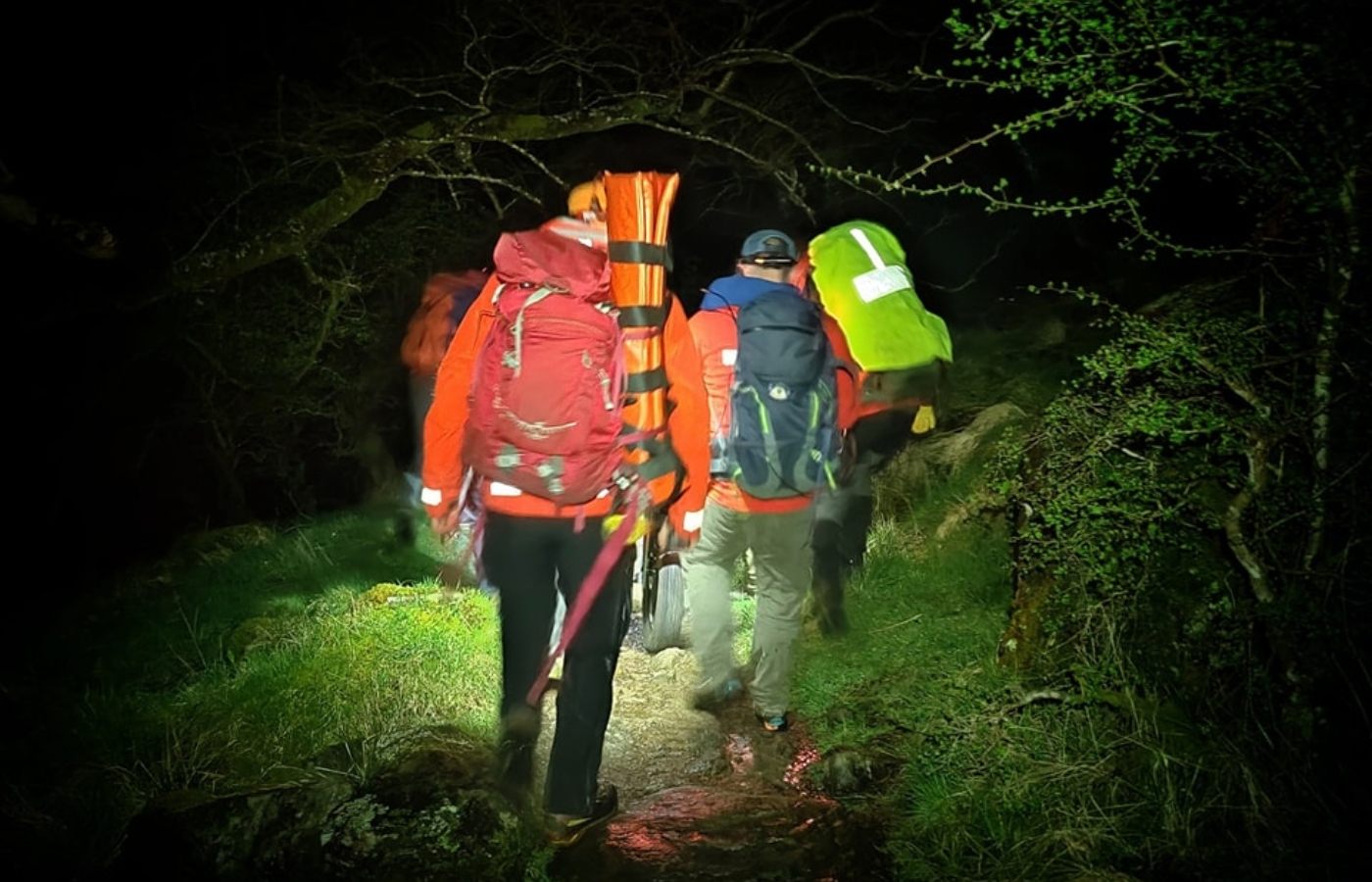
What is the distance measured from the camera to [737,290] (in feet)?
14.1

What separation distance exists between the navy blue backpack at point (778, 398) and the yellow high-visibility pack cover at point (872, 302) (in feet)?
1.31

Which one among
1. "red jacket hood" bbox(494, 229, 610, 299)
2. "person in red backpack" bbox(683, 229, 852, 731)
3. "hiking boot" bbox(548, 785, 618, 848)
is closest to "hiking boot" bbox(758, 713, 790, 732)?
"person in red backpack" bbox(683, 229, 852, 731)

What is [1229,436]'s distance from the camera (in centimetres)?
309

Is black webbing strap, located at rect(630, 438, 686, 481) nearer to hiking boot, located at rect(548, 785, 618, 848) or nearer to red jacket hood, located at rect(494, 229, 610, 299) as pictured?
red jacket hood, located at rect(494, 229, 610, 299)

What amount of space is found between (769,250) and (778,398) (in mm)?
782

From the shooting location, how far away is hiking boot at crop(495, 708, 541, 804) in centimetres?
341

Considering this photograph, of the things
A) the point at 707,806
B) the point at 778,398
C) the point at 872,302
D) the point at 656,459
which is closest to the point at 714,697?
the point at 707,806

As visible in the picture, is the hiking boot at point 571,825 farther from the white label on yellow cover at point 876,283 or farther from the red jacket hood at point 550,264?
the white label on yellow cover at point 876,283

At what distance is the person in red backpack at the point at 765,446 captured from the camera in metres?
4.14

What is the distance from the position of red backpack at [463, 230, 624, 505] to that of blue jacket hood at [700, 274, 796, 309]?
1.17 meters

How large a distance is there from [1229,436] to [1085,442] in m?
0.56

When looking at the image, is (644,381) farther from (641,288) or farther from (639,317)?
(641,288)

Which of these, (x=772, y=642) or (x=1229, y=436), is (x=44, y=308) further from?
(x=1229, y=436)

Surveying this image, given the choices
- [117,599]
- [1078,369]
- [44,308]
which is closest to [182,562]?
[117,599]
